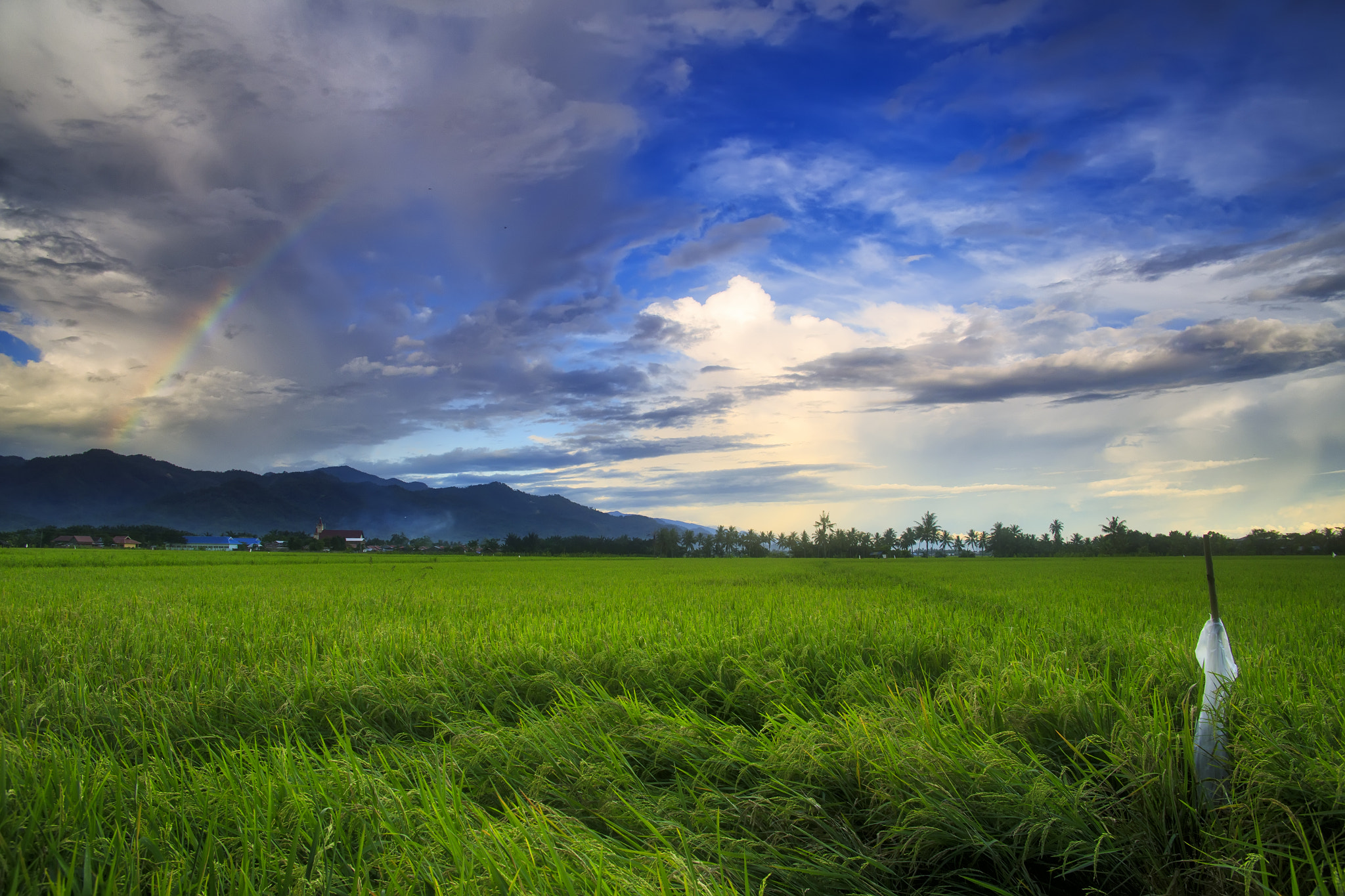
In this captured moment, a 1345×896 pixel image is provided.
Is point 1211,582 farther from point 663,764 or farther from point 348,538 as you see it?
point 348,538

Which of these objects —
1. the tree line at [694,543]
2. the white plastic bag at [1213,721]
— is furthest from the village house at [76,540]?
the white plastic bag at [1213,721]

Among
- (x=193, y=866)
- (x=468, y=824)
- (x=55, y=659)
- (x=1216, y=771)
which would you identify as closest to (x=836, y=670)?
(x=1216, y=771)

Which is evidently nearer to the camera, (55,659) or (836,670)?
(836,670)

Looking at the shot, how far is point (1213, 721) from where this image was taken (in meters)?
2.62

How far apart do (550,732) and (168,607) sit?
377 inches

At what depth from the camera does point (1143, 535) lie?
63.8 metres

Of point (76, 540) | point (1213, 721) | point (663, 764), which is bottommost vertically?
point (76, 540)

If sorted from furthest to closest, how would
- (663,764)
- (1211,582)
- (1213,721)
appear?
(663,764) < (1213,721) < (1211,582)

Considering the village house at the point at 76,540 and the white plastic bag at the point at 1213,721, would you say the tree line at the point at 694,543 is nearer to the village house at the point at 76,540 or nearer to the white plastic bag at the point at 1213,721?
the village house at the point at 76,540

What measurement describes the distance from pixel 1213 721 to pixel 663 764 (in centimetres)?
263

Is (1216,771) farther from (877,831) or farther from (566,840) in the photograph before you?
(566,840)

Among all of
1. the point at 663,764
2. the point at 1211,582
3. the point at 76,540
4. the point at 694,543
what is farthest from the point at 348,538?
the point at 1211,582

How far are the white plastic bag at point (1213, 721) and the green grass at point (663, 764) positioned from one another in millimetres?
65

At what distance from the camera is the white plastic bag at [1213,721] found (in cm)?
254
